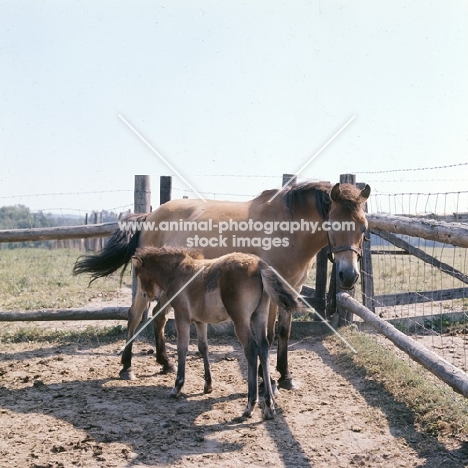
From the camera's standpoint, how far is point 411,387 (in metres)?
4.85

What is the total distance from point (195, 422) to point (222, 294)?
1.02m

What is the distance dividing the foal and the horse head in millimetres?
713

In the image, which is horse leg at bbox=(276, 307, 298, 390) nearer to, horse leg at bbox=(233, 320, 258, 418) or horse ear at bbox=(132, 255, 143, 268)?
horse leg at bbox=(233, 320, 258, 418)

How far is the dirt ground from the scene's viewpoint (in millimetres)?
3574

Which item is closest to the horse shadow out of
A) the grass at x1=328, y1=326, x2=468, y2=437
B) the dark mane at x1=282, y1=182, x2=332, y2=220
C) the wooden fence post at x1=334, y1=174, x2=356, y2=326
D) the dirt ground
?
the dirt ground

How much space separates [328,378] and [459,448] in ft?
6.33

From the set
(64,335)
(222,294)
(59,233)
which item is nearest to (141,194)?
(59,233)

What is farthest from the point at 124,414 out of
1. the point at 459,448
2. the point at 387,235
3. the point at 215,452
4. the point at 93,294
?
the point at 93,294

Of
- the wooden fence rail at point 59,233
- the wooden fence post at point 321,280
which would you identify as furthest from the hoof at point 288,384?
the wooden fence rail at point 59,233

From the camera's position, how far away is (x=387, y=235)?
7.23 metres

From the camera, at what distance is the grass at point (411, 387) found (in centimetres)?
400

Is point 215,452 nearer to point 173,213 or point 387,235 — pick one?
point 173,213

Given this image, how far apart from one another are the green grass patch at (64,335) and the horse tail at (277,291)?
3.38m

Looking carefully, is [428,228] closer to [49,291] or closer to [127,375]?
[127,375]
